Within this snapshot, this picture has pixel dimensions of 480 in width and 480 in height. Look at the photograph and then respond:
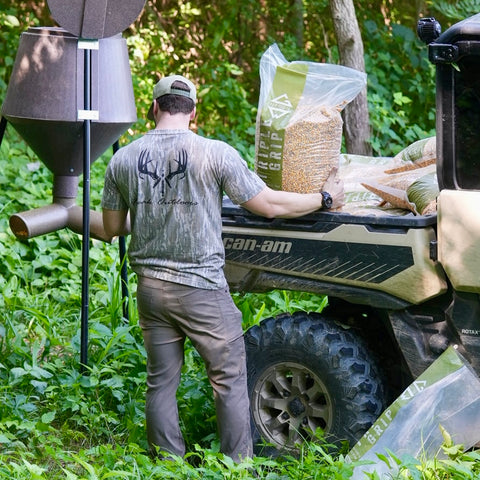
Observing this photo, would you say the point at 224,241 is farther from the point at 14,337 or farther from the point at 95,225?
the point at 14,337

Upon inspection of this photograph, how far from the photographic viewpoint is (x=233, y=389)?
458 cm

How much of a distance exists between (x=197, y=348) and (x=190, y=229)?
56 cm

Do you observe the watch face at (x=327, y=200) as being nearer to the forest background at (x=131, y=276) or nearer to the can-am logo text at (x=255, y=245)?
the can-am logo text at (x=255, y=245)

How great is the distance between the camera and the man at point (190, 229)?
176 inches

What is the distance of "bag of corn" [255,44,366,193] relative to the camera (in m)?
4.57

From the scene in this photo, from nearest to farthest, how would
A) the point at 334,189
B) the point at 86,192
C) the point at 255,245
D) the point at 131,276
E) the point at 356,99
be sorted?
the point at 334,189, the point at 255,245, the point at 86,192, the point at 131,276, the point at 356,99

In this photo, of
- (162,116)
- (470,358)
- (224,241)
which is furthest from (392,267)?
(162,116)

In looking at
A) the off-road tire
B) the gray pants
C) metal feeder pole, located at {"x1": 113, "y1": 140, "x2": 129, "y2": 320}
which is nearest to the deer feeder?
metal feeder pole, located at {"x1": 113, "y1": 140, "x2": 129, "y2": 320}

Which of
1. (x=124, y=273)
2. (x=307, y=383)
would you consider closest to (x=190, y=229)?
(x=307, y=383)

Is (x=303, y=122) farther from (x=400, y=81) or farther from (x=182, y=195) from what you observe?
(x=400, y=81)

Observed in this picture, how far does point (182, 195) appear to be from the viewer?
449cm

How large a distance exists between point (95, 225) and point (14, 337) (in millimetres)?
871

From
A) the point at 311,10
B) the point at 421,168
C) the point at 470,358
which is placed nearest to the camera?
the point at 470,358

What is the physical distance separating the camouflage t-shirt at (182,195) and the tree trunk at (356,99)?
14.2 ft
